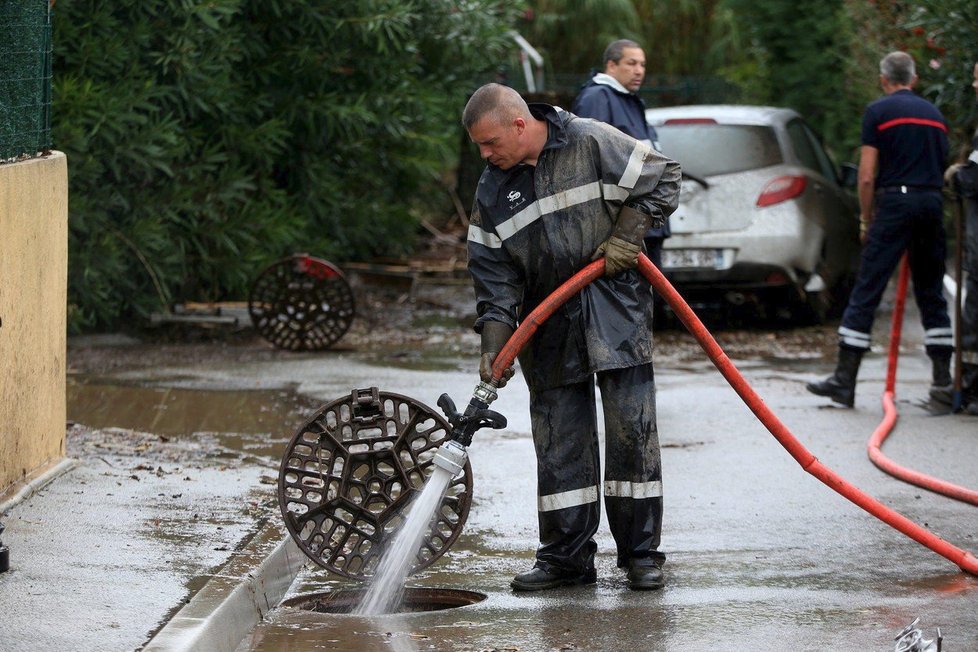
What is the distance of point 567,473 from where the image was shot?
5.41 metres

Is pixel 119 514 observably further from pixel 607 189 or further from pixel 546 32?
pixel 546 32

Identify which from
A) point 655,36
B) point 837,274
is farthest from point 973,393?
point 655,36

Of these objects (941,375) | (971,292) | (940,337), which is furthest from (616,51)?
(941,375)

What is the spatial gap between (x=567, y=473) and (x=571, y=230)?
88 centimetres

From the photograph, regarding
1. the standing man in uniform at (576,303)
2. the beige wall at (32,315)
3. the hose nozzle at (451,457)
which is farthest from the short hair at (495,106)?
the beige wall at (32,315)

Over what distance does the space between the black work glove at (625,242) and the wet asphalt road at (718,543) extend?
1.14 metres

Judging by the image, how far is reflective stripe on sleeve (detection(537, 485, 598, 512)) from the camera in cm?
539

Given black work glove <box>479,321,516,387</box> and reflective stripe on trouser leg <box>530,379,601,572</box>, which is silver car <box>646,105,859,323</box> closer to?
reflective stripe on trouser leg <box>530,379,601,572</box>

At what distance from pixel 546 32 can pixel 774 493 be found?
2103cm

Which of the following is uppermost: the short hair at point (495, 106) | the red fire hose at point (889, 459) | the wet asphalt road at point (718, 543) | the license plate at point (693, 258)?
the short hair at point (495, 106)

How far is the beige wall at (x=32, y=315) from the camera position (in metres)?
5.90

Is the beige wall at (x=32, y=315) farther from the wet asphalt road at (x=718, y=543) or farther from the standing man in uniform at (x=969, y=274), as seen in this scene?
the standing man in uniform at (x=969, y=274)

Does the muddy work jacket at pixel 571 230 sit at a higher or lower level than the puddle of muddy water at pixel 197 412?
higher

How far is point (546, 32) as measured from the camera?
88.1 feet
